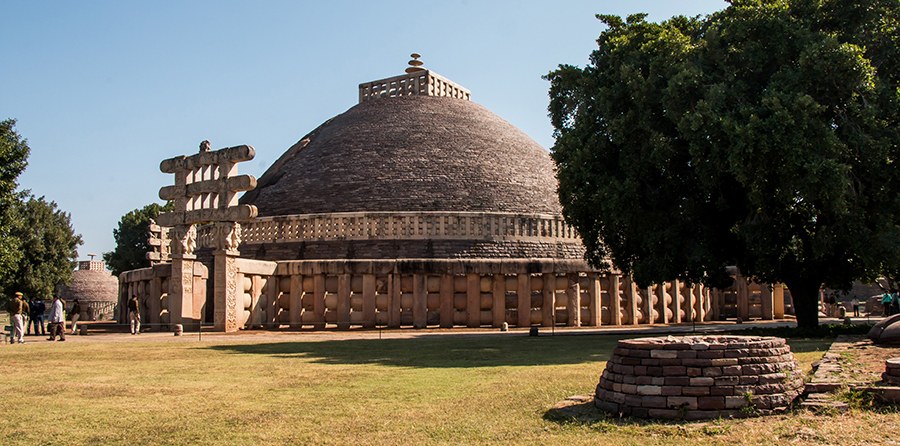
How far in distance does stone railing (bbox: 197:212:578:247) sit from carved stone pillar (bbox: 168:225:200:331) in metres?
5.26

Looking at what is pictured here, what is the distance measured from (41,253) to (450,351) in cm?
3725

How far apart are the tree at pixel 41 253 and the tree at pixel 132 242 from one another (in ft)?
19.4

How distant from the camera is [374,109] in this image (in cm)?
3428

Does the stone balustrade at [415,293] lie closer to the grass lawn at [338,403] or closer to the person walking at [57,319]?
the person walking at [57,319]

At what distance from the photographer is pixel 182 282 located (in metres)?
18.4

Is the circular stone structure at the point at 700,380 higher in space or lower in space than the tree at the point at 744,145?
lower

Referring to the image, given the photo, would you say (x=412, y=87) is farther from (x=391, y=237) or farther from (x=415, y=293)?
(x=415, y=293)

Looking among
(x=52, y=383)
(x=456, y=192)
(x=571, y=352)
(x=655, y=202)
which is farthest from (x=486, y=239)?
(x=52, y=383)

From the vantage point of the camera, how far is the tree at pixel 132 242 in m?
48.9

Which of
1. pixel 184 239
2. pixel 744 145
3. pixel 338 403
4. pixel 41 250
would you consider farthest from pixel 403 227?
pixel 41 250

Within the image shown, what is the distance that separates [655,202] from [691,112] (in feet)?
6.60

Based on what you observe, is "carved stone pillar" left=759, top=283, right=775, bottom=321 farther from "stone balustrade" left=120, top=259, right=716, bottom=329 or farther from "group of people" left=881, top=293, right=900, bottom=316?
"stone balustrade" left=120, top=259, right=716, bottom=329

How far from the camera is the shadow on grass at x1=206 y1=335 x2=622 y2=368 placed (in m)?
9.81

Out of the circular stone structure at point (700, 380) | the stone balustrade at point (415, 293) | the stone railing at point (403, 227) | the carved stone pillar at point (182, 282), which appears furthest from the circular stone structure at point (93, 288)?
the circular stone structure at point (700, 380)
